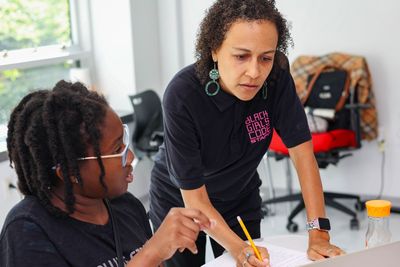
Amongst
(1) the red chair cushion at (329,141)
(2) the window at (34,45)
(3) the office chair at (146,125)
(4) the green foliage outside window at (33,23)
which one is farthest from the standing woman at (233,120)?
(4) the green foliage outside window at (33,23)

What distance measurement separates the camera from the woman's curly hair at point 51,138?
3.76 ft

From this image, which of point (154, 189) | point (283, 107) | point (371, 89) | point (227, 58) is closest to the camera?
point (227, 58)

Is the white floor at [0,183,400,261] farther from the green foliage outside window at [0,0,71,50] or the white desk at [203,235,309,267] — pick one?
the white desk at [203,235,309,267]

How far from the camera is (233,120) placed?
5.36 ft

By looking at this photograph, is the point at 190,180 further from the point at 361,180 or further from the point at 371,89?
the point at 361,180

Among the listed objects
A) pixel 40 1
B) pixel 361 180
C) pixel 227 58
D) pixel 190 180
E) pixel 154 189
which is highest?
pixel 40 1

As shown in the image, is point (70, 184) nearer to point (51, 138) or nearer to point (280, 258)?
point (51, 138)

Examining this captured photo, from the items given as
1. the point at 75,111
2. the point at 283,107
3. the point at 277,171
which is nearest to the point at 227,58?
the point at 283,107

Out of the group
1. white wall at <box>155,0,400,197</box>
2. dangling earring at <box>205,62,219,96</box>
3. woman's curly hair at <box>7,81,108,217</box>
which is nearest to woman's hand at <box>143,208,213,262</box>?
woman's curly hair at <box>7,81,108,217</box>

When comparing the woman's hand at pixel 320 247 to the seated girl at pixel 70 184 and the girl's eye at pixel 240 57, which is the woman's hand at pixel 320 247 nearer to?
the seated girl at pixel 70 184

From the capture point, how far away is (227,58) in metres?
1.50

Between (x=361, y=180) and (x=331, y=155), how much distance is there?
54cm

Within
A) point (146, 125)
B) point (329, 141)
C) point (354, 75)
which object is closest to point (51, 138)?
point (329, 141)

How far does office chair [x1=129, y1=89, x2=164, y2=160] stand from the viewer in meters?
3.79
